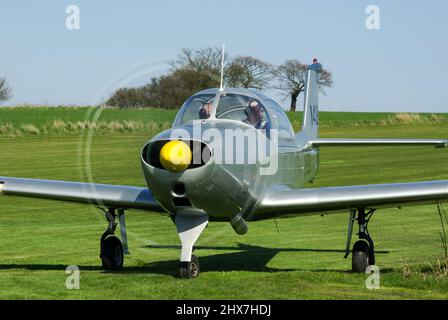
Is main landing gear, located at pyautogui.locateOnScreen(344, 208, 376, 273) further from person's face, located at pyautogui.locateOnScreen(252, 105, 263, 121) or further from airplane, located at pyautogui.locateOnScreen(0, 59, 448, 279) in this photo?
person's face, located at pyautogui.locateOnScreen(252, 105, 263, 121)

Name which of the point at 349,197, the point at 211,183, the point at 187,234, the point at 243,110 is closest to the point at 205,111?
the point at 243,110

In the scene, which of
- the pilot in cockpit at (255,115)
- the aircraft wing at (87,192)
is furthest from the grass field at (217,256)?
the pilot in cockpit at (255,115)

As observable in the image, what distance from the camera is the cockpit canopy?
1253 cm

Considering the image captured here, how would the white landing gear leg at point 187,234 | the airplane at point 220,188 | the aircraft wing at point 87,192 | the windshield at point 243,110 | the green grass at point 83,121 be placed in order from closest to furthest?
the airplane at point 220,188 → the white landing gear leg at point 187,234 → the windshield at point 243,110 → the green grass at point 83,121 → the aircraft wing at point 87,192

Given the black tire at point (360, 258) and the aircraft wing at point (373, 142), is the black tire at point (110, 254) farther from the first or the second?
the aircraft wing at point (373, 142)

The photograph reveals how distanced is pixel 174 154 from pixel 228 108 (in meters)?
2.14

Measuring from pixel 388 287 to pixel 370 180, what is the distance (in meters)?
21.7

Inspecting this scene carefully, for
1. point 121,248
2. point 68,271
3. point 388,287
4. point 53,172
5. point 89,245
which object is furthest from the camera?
point 53,172

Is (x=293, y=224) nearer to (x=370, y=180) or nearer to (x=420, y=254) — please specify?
(x=420, y=254)

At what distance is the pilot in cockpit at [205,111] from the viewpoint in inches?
492

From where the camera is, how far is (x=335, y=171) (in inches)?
1428

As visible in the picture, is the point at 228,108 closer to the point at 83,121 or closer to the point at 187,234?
the point at 187,234

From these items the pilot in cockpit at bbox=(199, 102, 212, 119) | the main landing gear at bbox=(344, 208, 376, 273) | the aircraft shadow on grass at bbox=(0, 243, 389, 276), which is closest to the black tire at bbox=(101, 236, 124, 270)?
the aircraft shadow on grass at bbox=(0, 243, 389, 276)

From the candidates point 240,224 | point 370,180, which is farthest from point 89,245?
point 370,180
